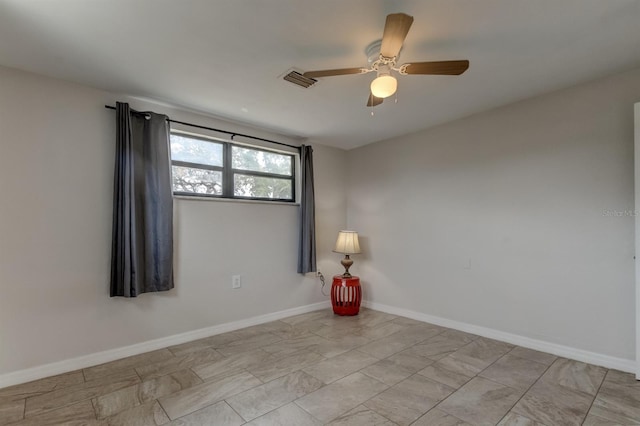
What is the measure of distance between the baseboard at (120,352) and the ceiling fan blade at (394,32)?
3185 mm

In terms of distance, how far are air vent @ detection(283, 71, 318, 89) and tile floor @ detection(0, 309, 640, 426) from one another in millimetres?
2458

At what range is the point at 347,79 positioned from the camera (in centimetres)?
262

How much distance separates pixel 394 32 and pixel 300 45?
778mm

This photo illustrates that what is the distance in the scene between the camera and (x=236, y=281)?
3621 millimetres

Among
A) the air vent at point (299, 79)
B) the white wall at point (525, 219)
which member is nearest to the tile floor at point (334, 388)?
the white wall at point (525, 219)

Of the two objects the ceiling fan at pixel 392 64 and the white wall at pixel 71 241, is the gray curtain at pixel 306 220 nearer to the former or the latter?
the white wall at pixel 71 241

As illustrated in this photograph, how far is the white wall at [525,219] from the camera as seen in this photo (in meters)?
2.60

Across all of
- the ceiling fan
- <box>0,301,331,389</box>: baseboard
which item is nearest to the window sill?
<box>0,301,331,389</box>: baseboard

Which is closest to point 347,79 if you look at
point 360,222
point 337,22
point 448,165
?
point 337,22

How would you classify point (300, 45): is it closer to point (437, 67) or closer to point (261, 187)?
point (437, 67)

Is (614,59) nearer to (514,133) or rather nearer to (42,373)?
(514,133)

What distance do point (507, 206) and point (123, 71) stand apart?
3803 mm

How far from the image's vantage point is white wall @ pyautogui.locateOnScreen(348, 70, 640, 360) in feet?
8.54

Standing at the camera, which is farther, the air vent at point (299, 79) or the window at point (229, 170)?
the window at point (229, 170)
